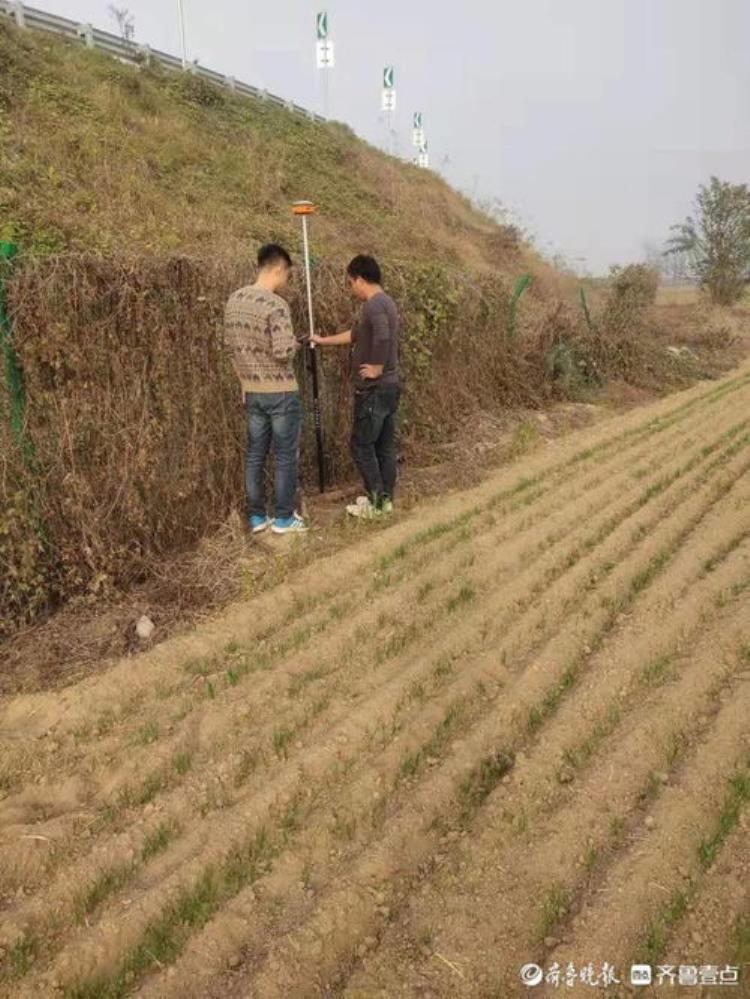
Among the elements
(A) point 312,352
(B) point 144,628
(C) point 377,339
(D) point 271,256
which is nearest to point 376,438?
(C) point 377,339

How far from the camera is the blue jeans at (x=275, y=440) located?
193 inches

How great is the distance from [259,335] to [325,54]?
21148mm

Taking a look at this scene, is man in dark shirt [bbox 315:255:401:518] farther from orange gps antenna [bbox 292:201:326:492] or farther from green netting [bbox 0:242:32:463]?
green netting [bbox 0:242:32:463]

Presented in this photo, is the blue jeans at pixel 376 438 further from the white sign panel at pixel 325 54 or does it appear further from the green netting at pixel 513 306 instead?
the white sign panel at pixel 325 54

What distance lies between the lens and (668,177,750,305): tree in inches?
845

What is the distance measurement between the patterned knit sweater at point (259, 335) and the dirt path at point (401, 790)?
1.49 meters

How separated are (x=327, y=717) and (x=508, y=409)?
6.65 m

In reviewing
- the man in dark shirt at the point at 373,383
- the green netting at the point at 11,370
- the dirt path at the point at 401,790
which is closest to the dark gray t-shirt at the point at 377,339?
the man in dark shirt at the point at 373,383

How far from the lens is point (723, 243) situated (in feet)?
72.7

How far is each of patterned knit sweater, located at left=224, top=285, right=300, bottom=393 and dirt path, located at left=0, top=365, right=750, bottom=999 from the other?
4.88 feet

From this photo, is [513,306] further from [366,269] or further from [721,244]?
[721,244]

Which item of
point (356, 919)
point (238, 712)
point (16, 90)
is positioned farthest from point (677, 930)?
point (16, 90)

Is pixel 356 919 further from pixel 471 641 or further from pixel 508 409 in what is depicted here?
pixel 508 409

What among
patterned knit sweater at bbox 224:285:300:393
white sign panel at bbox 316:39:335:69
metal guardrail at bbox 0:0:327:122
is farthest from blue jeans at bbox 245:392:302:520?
white sign panel at bbox 316:39:335:69
